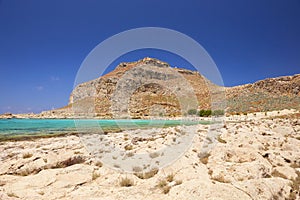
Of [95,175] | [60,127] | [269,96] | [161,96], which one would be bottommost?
[95,175]

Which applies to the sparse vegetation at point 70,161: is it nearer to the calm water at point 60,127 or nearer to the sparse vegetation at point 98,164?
the sparse vegetation at point 98,164

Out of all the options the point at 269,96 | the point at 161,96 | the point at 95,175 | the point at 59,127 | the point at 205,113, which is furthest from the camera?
the point at 161,96

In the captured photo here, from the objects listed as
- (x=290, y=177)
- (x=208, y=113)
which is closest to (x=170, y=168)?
(x=290, y=177)

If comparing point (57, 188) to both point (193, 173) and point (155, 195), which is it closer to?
point (155, 195)

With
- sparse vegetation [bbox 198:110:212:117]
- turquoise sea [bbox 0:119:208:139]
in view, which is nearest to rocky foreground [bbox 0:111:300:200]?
turquoise sea [bbox 0:119:208:139]

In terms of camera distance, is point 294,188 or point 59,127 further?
point 59,127

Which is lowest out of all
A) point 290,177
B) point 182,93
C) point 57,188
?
point 290,177

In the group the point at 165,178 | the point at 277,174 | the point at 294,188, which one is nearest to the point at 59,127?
the point at 165,178

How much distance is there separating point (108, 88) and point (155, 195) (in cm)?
11158

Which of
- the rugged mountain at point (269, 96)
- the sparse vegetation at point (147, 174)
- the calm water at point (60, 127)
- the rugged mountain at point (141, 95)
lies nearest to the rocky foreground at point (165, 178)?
the sparse vegetation at point (147, 174)

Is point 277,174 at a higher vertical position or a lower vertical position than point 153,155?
lower

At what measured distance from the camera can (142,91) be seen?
119812mm

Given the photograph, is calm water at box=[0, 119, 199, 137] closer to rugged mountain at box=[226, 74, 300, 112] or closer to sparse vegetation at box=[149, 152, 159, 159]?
sparse vegetation at box=[149, 152, 159, 159]

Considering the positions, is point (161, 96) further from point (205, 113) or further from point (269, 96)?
point (269, 96)
